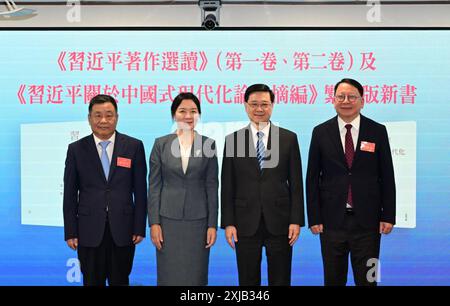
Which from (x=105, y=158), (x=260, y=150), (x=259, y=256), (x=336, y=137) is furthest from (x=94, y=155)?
(x=336, y=137)

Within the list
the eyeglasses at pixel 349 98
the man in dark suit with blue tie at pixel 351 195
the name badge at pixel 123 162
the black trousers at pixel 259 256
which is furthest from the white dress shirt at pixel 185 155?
the eyeglasses at pixel 349 98

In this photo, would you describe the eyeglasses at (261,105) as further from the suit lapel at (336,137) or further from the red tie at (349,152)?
the red tie at (349,152)

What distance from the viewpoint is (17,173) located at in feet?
14.8

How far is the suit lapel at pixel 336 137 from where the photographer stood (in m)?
3.76

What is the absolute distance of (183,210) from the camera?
148 inches

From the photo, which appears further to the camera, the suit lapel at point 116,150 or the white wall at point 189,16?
the white wall at point 189,16

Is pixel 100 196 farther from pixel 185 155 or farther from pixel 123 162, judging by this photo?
pixel 185 155

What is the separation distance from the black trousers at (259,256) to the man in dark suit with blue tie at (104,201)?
69cm

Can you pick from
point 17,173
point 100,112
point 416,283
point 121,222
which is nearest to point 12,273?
point 17,173

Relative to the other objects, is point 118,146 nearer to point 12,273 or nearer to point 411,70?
point 12,273

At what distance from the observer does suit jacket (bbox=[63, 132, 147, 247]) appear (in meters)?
3.76

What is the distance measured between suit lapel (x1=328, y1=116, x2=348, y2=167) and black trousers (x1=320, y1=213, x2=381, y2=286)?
38 cm

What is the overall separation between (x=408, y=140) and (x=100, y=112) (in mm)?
2329

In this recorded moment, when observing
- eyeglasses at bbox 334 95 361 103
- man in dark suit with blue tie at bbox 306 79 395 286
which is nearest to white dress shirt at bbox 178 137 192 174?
man in dark suit with blue tie at bbox 306 79 395 286
